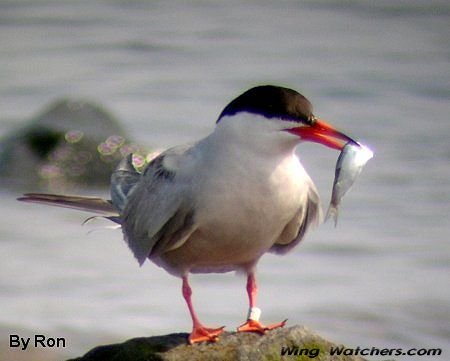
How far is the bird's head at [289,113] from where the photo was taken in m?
6.88

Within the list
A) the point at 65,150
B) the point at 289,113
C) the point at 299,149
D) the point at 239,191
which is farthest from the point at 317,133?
the point at 65,150

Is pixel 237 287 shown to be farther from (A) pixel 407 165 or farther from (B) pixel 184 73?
(B) pixel 184 73

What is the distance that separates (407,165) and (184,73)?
3545 millimetres

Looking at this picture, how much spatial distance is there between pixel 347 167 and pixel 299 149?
605 cm

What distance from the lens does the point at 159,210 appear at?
7.31m

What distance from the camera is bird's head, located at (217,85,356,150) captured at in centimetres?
688

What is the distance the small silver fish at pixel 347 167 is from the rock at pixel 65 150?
5828mm

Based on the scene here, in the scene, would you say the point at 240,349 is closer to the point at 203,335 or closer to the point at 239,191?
the point at 203,335

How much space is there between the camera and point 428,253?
35.8 ft

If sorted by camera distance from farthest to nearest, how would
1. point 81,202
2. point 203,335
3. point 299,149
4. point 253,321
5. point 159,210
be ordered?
point 299,149
point 81,202
point 159,210
point 253,321
point 203,335

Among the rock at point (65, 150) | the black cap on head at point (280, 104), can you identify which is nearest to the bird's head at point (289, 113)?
the black cap on head at point (280, 104)

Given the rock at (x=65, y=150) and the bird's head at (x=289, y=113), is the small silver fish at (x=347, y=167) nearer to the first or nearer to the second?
the bird's head at (x=289, y=113)

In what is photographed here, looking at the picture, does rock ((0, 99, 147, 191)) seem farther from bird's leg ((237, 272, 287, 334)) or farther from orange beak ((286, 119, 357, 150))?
orange beak ((286, 119, 357, 150))

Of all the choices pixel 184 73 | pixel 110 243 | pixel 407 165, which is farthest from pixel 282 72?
pixel 110 243
